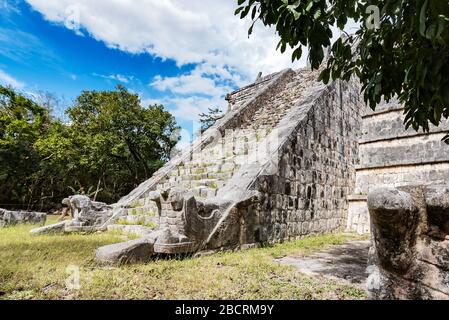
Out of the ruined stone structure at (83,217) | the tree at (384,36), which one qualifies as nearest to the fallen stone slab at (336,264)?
the tree at (384,36)

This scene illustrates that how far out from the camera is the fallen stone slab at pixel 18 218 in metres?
6.82

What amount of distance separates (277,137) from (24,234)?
5368 mm

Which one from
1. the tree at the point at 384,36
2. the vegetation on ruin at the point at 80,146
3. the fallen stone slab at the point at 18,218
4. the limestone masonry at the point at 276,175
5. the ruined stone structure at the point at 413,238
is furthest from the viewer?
the vegetation on ruin at the point at 80,146

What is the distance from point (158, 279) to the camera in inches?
119

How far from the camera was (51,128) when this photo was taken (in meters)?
18.0

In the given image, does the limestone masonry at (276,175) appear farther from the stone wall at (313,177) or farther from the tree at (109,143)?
the tree at (109,143)

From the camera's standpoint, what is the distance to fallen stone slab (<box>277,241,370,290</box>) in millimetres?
3535

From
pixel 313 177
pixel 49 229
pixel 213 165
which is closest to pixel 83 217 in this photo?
pixel 49 229

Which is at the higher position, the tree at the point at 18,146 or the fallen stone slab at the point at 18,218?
the tree at the point at 18,146

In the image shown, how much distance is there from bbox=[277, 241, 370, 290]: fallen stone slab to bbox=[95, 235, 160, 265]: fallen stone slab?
75.7 inches

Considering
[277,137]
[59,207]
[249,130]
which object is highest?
[249,130]

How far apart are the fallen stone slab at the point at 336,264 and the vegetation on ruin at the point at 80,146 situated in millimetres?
15073
